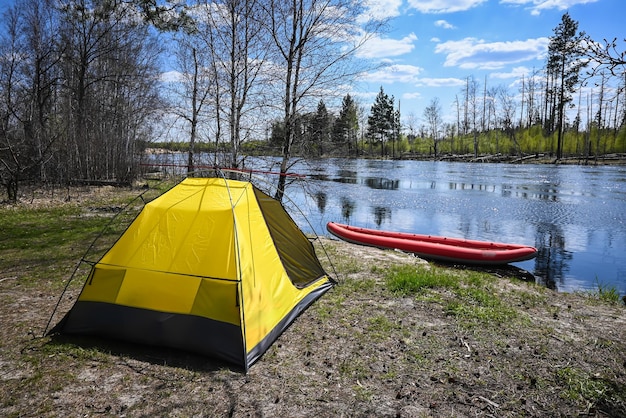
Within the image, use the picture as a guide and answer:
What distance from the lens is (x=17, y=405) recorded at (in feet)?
10.2

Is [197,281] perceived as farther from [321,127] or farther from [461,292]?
[321,127]

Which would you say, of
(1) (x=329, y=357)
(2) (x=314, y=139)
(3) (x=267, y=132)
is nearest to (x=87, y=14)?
(3) (x=267, y=132)

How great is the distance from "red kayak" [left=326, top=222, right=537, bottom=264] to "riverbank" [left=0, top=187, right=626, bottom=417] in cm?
323

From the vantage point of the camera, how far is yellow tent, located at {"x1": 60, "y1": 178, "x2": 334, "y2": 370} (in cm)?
391

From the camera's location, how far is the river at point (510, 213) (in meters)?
9.87

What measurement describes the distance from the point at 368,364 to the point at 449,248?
6.43 metres

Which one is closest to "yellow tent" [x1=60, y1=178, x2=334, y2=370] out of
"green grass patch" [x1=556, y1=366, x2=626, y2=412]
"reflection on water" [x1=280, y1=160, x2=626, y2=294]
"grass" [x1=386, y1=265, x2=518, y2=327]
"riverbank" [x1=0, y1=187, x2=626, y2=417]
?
"riverbank" [x1=0, y1=187, x2=626, y2=417]

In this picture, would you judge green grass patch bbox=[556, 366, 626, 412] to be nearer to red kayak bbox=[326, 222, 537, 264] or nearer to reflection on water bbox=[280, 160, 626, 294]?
reflection on water bbox=[280, 160, 626, 294]

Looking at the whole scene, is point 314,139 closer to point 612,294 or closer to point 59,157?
point 612,294

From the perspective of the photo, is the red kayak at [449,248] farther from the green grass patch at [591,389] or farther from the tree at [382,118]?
the tree at [382,118]

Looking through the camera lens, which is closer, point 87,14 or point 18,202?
point 87,14

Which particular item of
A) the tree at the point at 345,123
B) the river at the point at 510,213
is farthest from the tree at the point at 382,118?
the tree at the point at 345,123

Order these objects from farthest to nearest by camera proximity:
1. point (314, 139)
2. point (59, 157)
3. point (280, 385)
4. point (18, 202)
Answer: point (59, 157) → point (18, 202) → point (314, 139) → point (280, 385)

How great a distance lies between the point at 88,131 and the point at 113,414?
19108 mm
